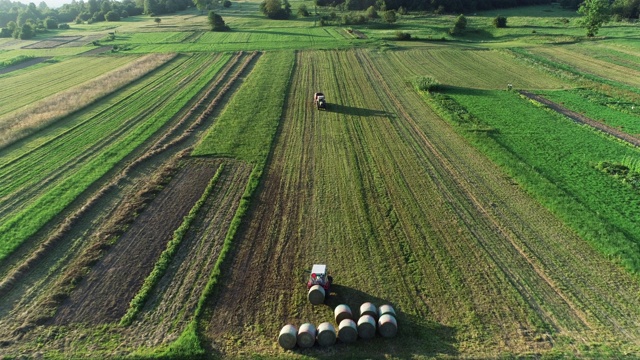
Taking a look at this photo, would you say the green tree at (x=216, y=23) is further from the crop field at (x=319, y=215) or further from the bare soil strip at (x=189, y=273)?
the bare soil strip at (x=189, y=273)

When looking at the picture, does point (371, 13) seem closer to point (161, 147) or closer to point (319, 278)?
point (161, 147)

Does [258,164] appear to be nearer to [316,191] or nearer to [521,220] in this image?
[316,191]

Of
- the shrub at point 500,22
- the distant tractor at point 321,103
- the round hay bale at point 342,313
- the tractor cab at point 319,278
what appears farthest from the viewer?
the shrub at point 500,22

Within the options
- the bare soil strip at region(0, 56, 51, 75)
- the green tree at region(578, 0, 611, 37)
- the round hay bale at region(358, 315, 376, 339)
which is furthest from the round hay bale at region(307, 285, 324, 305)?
the green tree at region(578, 0, 611, 37)

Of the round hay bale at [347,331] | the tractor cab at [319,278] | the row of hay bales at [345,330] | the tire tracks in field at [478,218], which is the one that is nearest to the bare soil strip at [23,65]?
the tire tracks in field at [478,218]

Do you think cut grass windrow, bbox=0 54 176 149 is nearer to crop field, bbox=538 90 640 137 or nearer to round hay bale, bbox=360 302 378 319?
round hay bale, bbox=360 302 378 319
